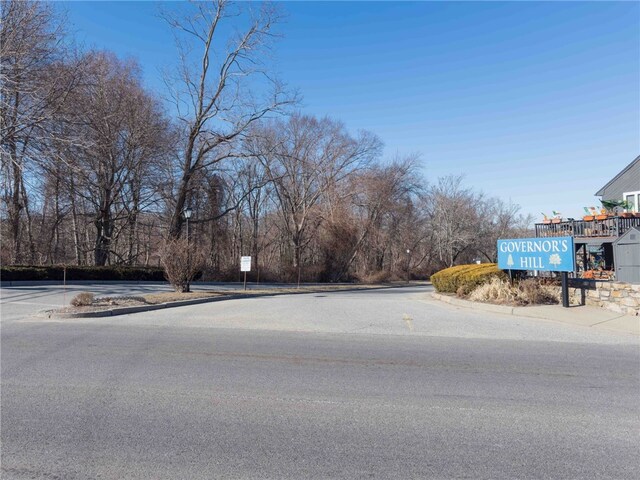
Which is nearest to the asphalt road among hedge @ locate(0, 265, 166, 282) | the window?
hedge @ locate(0, 265, 166, 282)

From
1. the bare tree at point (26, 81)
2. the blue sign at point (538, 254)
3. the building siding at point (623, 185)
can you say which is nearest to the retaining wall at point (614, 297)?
the blue sign at point (538, 254)

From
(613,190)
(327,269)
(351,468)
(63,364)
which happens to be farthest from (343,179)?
(351,468)

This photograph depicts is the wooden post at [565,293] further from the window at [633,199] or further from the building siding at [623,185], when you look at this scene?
the building siding at [623,185]

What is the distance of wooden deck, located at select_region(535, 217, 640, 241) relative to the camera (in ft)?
67.8

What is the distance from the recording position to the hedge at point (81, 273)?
22984mm

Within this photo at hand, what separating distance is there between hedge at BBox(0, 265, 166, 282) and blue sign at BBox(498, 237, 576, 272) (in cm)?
2064

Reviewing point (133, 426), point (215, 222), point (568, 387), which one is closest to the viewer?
point (133, 426)

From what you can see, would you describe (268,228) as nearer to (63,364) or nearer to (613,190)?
(613,190)

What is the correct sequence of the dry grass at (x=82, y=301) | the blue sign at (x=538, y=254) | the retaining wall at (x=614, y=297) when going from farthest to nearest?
1. the dry grass at (x=82, y=301)
2. the blue sign at (x=538, y=254)
3. the retaining wall at (x=614, y=297)

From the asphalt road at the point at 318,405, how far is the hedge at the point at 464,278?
6438mm

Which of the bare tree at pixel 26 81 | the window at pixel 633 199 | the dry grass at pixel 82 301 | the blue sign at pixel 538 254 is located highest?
the bare tree at pixel 26 81

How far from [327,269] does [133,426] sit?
3110cm

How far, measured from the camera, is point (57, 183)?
30.9m

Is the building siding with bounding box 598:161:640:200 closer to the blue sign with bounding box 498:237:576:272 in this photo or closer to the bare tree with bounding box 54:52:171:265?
the blue sign with bounding box 498:237:576:272
